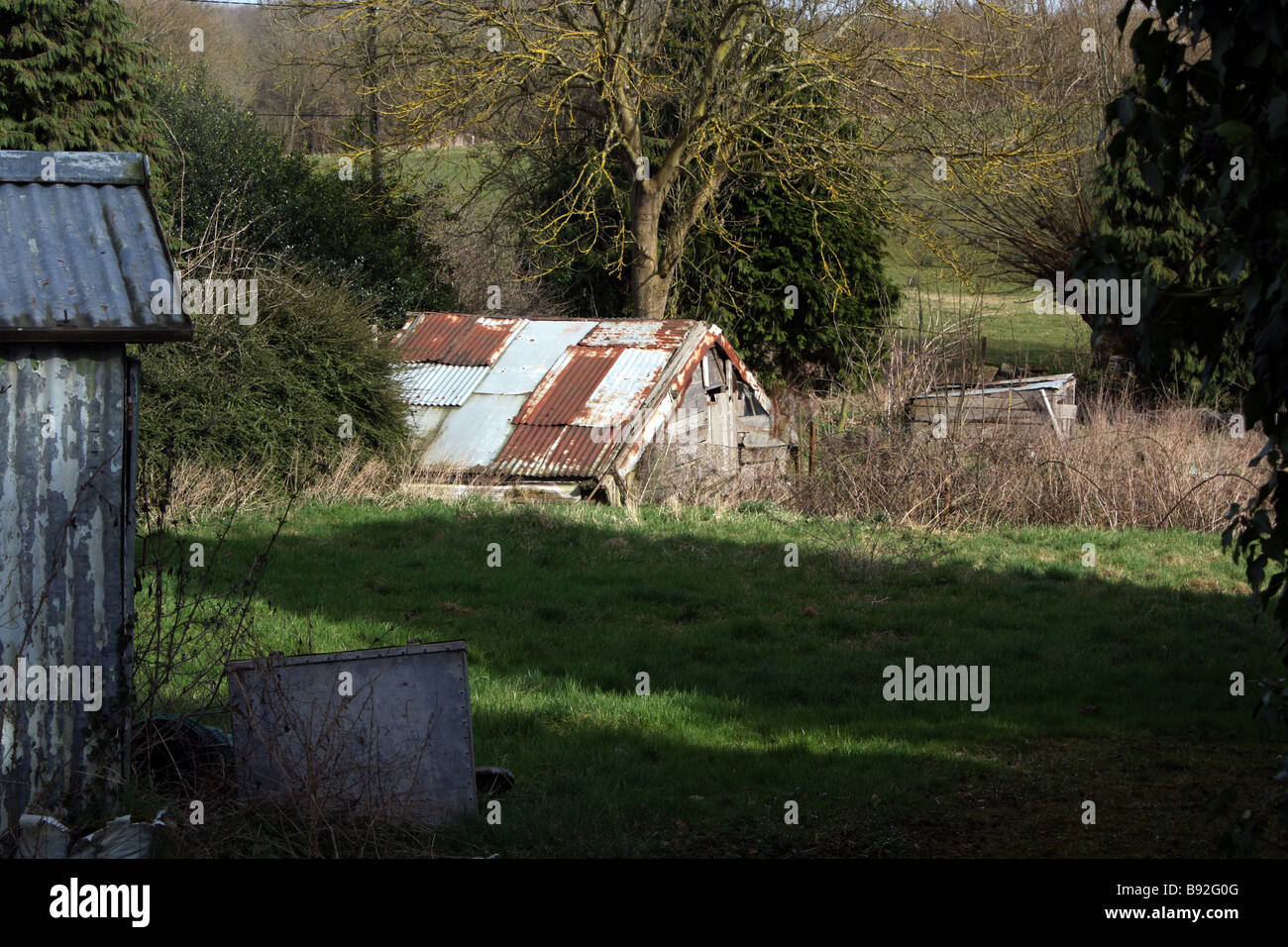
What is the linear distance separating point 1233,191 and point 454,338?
15.6m

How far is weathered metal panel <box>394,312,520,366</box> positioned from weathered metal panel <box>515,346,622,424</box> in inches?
47.1

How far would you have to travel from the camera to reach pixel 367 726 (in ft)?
17.0

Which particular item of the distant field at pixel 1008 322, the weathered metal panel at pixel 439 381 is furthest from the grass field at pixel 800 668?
the distant field at pixel 1008 322

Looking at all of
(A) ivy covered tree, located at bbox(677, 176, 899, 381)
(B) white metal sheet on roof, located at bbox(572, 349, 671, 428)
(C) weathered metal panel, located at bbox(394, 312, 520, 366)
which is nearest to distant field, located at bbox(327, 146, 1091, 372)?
(A) ivy covered tree, located at bbox(677, 176, 899, 381)

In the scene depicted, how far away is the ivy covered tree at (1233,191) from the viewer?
10.5 ft

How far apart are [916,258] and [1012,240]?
1264 cm

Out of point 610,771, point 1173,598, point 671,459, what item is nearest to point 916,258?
point 671,459

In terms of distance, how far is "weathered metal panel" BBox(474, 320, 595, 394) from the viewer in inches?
659

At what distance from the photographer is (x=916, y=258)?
20672 millimetres

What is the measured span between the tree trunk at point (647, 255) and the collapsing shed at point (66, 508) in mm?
16943

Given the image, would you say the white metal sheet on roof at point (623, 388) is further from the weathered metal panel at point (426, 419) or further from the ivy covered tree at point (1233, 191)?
the ivy covered tree at point (1233, 191)

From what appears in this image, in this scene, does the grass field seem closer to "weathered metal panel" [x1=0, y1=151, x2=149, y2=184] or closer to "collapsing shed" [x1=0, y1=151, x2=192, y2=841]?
"collapsing shed" [x1=0, y1=151, x2=192, y2=841]

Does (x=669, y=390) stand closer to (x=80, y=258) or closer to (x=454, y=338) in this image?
(x=454, y=338)
